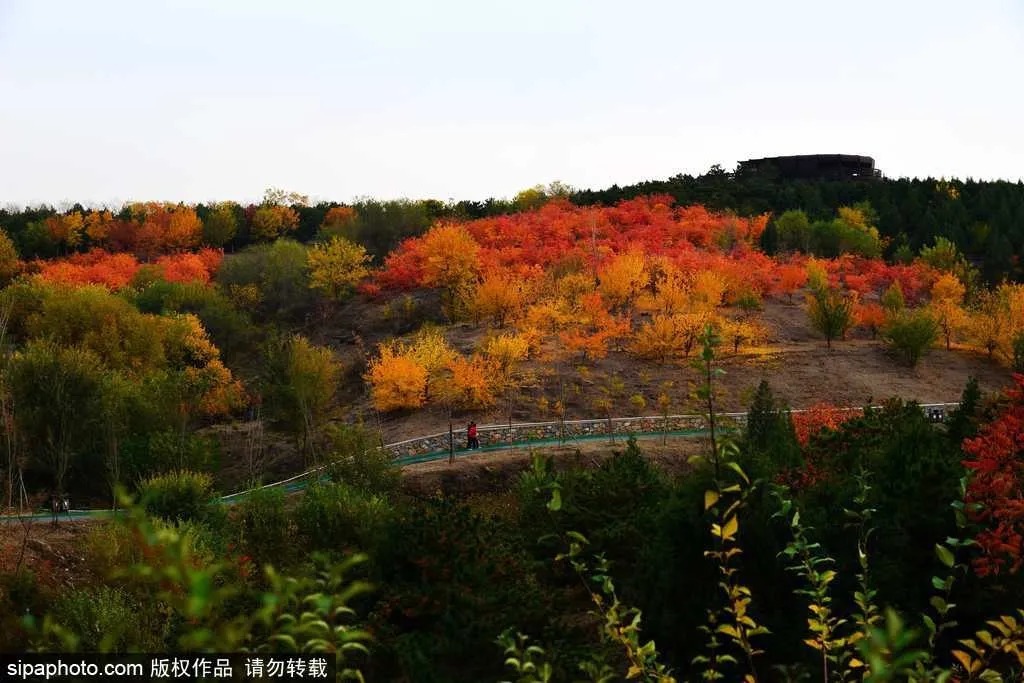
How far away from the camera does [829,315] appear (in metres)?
54.7

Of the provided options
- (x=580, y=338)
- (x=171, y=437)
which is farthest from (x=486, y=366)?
(x=171, y=437)

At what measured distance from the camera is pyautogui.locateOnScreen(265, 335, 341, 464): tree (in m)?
42.9

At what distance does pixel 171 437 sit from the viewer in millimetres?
37594

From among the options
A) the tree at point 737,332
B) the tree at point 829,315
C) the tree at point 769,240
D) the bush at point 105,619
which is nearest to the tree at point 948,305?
the tree at point 829,315

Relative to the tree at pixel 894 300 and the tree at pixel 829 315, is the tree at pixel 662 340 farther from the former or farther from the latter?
the tree at pixel 894 300

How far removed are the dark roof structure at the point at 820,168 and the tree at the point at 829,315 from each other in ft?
189

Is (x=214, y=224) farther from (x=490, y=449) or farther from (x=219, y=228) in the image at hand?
(x=490, y=449)

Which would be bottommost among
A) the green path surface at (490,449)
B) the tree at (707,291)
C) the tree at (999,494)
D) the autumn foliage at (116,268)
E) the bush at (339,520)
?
the green path surface at (490,449)

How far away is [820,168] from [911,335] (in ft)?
215

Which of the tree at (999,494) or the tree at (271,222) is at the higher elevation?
the tree at (271,222)

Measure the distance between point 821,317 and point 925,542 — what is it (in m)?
39.6

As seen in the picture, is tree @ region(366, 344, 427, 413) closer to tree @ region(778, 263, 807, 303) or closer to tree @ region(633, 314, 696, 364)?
tree @ region(633, 314, 696, 364)

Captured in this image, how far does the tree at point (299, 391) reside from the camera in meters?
42.9

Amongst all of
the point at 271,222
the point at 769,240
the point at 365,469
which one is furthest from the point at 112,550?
the point at 271,222
